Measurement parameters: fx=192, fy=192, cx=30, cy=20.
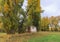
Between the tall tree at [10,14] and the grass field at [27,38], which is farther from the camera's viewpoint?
the tall tree at [10,14]

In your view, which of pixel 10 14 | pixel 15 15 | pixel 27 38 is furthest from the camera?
pixel 15 15

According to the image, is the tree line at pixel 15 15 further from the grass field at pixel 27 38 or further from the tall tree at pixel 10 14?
the grass field at pixel 27 38

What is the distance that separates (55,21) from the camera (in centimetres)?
6956

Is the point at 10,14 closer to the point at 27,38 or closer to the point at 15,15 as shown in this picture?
the point at 15,15

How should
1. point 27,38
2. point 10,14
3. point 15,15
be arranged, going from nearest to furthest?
point 27,38 < point 10,14 < point 15,15

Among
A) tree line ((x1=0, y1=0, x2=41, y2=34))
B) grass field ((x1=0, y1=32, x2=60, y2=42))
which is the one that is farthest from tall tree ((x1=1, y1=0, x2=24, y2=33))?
grass field ((x1=0, y1=32, x2=60, y2=42))

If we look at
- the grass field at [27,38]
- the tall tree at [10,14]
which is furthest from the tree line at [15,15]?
the grass field at [27,38]

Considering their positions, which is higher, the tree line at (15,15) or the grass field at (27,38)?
the tree line at (15,15)

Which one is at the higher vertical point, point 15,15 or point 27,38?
point 15,15

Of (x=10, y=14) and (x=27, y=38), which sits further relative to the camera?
(x=10, y=14)

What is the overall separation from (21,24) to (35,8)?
281 centimetres

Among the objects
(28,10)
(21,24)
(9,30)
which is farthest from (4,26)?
(28,10)

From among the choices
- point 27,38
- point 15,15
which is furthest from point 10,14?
point 27,38

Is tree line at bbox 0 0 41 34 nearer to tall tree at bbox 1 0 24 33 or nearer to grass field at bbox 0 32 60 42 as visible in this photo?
tall tree at bbox 1 0 24 33
